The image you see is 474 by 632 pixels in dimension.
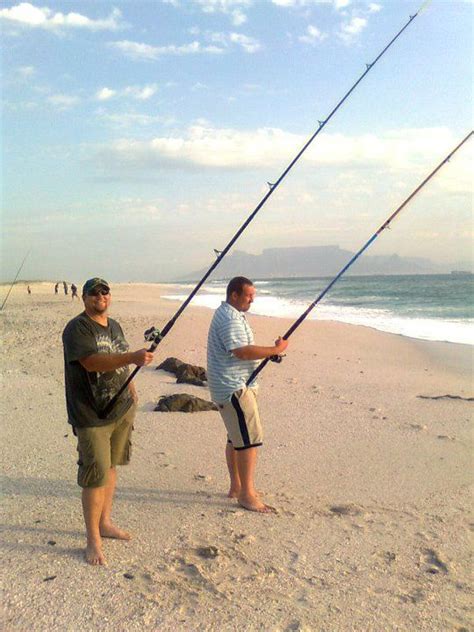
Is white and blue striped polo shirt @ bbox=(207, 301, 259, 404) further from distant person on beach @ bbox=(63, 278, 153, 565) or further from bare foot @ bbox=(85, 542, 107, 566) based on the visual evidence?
bare foot @ bbox=(85, 542, 107, 566)

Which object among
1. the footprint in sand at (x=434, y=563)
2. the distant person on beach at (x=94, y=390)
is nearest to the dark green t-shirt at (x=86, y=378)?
the distant person on beach at (x=94, y=390)

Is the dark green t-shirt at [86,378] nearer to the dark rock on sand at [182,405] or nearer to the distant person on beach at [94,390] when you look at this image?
the distant person on beach at [94,390]

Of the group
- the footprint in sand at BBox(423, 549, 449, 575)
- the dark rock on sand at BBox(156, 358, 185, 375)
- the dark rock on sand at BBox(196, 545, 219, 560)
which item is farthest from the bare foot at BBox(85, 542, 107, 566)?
the dark rock on sand at BBox(156, 358, 185, 375)

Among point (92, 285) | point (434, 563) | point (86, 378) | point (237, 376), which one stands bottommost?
point (434, 563)

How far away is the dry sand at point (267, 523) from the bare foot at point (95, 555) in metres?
0.04

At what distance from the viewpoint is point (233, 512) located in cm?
385

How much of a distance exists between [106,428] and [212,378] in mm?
851

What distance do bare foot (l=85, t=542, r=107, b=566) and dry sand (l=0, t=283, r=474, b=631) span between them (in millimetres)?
41

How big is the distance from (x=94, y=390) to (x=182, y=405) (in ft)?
10.5

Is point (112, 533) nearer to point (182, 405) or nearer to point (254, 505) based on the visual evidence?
point (254, 505)

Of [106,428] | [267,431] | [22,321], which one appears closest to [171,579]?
[106,428]

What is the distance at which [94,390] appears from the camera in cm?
315

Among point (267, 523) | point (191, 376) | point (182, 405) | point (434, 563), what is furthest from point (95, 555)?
point (191, 376)

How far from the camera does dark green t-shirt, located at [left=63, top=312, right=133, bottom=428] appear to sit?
3.06 m
